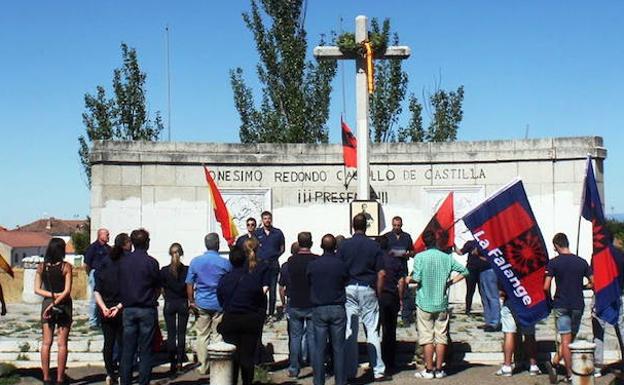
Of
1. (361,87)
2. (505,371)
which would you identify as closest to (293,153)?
(361,87)

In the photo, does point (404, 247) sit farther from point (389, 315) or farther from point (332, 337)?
point (332, 337)

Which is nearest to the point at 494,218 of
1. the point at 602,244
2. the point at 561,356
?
the point at 602,244

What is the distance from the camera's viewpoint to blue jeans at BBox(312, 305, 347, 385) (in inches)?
371

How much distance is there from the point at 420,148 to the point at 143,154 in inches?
219

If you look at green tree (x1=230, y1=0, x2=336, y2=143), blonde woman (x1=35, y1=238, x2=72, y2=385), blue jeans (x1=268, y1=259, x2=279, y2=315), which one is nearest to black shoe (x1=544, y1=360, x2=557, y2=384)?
blue jeans (x1=268, y1=259, x2=279, y2=315)

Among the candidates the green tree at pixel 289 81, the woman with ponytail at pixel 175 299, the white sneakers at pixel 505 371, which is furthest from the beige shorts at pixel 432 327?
the green tree at pixel 289 81

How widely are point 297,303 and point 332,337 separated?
25.1 inches

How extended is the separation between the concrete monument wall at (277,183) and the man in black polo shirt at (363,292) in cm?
644

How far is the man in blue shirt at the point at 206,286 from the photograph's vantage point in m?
10.0

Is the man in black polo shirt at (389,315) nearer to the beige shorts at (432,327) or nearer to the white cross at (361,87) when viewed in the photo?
the beige shorts at (432,327)

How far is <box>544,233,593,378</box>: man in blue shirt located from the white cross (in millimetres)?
5651

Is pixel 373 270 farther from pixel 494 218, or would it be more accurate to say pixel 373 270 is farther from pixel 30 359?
pixel 30 359

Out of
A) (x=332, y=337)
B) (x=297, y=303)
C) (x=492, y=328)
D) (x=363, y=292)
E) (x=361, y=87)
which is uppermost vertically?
(x=361, y=87)

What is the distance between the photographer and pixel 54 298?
9.49 metres
